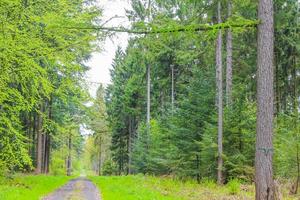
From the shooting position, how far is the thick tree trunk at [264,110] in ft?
25.6

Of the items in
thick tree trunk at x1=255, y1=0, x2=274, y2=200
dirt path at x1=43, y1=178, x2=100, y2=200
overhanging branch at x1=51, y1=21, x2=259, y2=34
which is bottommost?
dirt path at x1=43, y1=178, x2=100, y2=200

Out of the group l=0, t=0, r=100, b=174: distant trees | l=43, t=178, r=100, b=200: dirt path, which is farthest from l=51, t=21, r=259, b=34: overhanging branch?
l=43, t=178, r=100, b=200: dirt path

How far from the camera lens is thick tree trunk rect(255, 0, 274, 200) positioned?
7797 millimetres

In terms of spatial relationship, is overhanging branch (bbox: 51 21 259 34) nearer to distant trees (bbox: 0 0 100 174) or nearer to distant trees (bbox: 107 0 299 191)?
distant trees (bbox: 107 0 299 191)

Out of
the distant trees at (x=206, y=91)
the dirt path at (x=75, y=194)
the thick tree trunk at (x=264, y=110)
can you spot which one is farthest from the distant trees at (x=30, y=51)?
the thick tree trunk at (x=264, y=110)

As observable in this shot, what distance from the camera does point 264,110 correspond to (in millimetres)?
7875

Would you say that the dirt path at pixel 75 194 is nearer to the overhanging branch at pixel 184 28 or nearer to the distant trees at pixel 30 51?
the distant trees at pixel 30 51

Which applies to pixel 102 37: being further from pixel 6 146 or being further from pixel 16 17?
pixel 6 146

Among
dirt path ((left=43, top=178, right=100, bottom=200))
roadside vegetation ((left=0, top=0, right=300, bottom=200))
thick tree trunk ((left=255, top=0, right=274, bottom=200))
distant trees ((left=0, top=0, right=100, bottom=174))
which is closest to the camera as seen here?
thick tree trunk ((left=255, top=0, right=274, bottom=200))

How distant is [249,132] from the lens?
15836 millimetres

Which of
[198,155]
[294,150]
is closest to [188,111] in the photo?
[198,155]

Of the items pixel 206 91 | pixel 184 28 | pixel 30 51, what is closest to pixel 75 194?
pixel 30 51

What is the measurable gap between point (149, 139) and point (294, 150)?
18.9m

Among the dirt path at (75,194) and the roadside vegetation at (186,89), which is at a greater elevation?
the roadside vegetation at (186,89)
